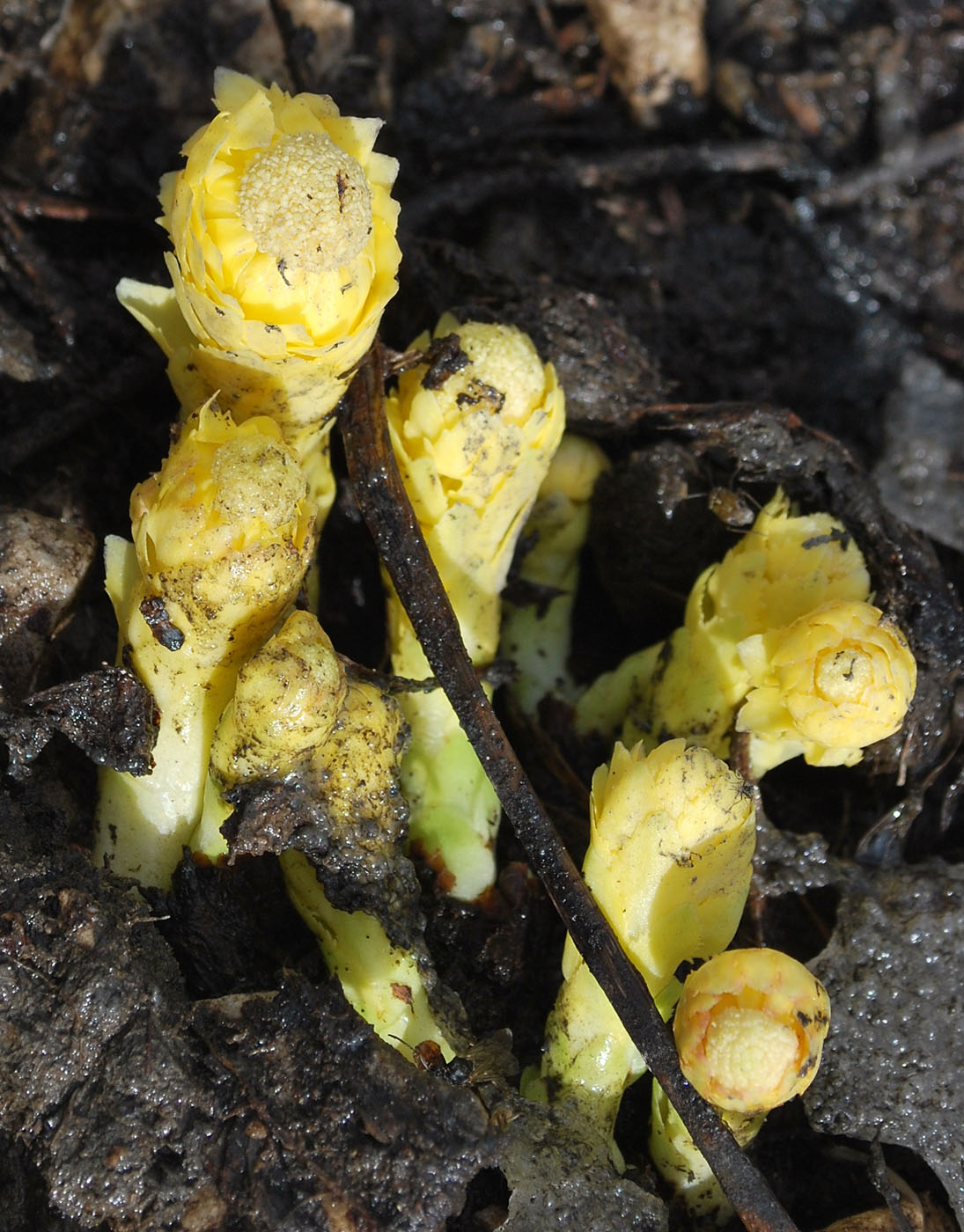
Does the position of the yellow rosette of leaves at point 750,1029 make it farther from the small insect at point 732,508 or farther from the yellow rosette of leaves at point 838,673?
the small insect at point 732,508

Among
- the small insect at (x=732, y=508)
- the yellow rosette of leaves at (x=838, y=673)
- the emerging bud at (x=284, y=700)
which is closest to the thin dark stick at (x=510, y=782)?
the emerging bud at (x=284, y=700)

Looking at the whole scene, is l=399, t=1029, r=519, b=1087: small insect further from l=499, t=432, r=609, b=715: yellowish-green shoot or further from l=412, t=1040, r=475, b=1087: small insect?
l=499, t=432, r=609, b=715: yellowish-green shoot

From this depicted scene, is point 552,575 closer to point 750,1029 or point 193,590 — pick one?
point 193,590

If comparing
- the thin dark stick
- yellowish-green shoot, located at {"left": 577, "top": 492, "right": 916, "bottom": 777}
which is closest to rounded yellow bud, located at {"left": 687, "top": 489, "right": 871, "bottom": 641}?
yellowish-green shoot, located at {"left": 577, "top": 492, "right": 916, "bottom": 777}

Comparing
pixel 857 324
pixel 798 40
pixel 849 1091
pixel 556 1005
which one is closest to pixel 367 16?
pixel 798 40

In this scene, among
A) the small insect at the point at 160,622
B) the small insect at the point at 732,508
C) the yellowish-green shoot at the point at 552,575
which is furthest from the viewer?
the yellowish-green shoot at the point at 552,575
